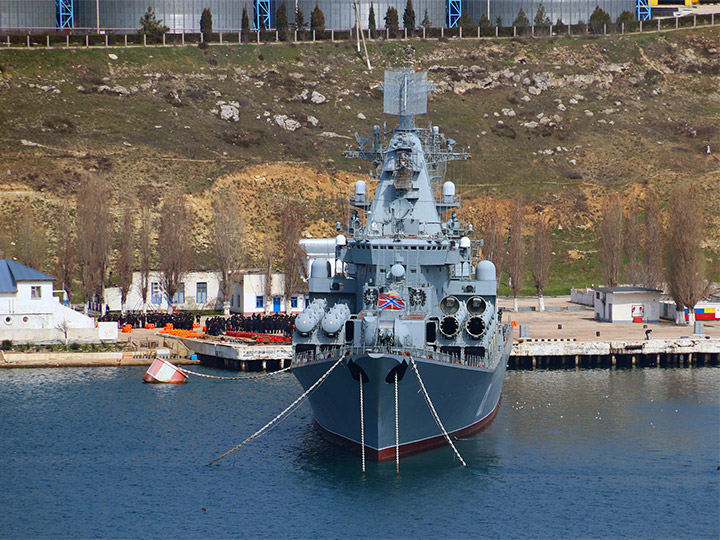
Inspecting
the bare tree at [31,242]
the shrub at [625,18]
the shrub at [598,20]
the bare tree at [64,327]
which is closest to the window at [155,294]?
the bare tree at [31,242]

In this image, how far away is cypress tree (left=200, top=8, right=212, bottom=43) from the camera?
13975 centimetres

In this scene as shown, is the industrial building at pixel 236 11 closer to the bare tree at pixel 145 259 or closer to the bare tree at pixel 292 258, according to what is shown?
the bare tree at pixel 145 259

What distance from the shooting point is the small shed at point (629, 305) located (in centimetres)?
8625

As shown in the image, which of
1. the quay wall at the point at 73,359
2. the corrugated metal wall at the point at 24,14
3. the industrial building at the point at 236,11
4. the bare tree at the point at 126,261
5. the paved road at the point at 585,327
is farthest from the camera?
the industrial building at the point at 236,11

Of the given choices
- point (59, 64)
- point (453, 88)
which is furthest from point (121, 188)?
point (453, 88)

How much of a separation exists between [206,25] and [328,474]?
104 metres

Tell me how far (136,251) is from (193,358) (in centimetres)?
2748

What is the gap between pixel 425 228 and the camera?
55.0 meters

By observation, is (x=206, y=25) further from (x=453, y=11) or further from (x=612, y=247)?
(x=612, y=247)

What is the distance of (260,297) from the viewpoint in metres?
92.6

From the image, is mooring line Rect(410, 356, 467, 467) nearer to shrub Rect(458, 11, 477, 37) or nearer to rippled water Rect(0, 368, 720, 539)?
rippled water Rect(0, 368, 720, 539)

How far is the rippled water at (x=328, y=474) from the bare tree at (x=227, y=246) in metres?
30.4

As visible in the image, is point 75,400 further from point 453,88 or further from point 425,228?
point 453,88

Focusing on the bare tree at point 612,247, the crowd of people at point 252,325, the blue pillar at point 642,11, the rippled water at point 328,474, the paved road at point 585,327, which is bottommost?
the rippled water at point 328,474
